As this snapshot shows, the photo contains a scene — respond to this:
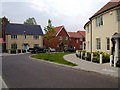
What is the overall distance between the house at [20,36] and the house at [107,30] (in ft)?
127

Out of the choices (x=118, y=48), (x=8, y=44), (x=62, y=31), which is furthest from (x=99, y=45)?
(x=62, y=31)

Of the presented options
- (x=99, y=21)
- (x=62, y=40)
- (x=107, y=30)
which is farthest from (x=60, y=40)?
(x=107, y=30)

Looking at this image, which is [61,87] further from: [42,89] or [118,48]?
[118,48]

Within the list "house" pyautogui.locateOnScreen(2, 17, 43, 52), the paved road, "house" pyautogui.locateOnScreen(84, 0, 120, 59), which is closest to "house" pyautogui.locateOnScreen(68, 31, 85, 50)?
"house" pyautogui.locateOnScreen(2, 17, 43, 52)

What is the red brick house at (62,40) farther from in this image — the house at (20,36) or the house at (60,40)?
the house at (20,36)

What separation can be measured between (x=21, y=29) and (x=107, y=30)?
4740 cm

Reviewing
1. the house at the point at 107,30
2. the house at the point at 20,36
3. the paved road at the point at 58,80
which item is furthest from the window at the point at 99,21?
the house at the point at 20,36

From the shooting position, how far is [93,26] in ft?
100.0

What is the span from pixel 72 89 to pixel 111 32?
16.6 meters

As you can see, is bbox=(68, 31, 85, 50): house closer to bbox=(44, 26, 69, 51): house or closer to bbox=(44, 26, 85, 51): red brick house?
bbox=(44, 26, 85, 51): red brick house

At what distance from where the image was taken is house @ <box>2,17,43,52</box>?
220 ft

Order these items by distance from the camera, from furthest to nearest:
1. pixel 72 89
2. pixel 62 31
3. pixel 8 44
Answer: pixel 62 31
pixel 8 44
pixel 72 89

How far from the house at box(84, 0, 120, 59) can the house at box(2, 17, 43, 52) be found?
38.8m

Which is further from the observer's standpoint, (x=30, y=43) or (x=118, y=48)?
(x=30, y=43)
